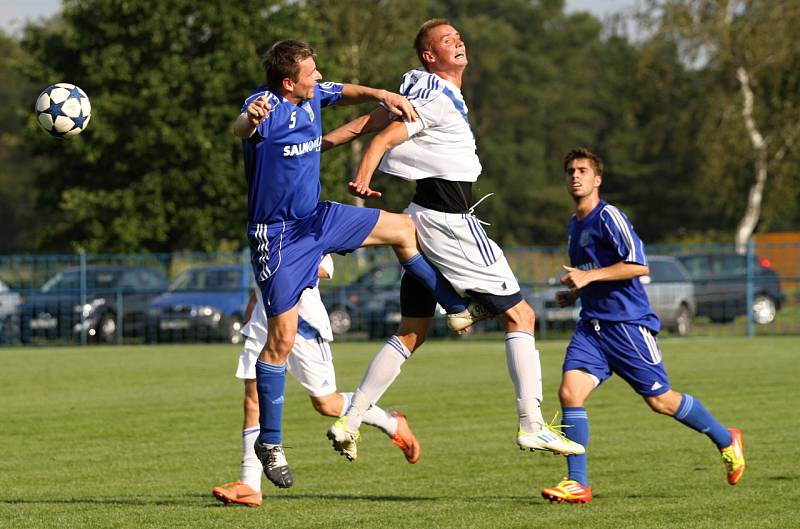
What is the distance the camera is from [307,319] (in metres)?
8.51

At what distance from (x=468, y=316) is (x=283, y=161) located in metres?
1.36

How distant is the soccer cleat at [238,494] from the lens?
8.14m

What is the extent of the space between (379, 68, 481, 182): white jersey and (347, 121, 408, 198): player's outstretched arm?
7.4 inches

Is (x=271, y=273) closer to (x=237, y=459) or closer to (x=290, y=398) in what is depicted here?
(x=237, y=459)

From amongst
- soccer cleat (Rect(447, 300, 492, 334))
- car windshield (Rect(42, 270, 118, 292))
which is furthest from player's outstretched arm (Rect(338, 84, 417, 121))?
car windshield (Rect(42, 270, 118, 292))

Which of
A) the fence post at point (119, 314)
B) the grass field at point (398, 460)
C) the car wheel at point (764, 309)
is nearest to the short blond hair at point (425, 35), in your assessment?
the grass field at point (398, 460)

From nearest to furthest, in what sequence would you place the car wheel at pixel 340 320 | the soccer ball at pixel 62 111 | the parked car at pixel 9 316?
the soccer ball at pixel 62 111 → the car wheel at pixel 340 320 → the parked car at pixel 9 316

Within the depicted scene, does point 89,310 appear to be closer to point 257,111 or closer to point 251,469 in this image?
point 251,469

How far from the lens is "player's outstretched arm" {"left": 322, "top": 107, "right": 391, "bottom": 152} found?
25.9ft

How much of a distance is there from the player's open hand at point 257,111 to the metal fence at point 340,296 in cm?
1989

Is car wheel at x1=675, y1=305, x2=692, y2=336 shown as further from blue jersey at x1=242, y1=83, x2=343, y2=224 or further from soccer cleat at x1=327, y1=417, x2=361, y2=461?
blue jersey at x1=242, y1=83, x2=343, y2=224

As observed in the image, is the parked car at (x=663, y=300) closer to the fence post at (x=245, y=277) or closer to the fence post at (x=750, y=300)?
the fence post at (x=750, y=300)

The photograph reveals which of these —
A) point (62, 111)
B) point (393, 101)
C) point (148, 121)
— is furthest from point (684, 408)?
point (148, 121)

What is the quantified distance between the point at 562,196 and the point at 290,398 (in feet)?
205
